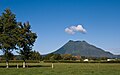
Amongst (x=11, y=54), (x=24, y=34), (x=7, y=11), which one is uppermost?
(x=7, y=11)

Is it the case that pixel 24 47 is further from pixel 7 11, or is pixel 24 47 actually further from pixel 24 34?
pixel 7 11

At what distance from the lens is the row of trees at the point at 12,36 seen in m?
71.6

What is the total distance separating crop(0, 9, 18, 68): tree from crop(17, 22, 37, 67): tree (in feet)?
11.1

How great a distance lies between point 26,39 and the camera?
262 ft

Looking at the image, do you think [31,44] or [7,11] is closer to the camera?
[7,11]

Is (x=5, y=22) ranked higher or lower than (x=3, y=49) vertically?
higher

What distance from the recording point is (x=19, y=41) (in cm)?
7531

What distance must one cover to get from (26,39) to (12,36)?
702 cm

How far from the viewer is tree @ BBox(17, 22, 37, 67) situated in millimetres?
78250

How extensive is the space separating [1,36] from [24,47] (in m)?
9.82

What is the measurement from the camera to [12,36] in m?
73.5

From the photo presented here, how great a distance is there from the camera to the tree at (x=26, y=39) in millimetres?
A: 78250

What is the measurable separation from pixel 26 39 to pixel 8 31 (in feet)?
25.1

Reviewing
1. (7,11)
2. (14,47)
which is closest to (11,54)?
(14,47)
